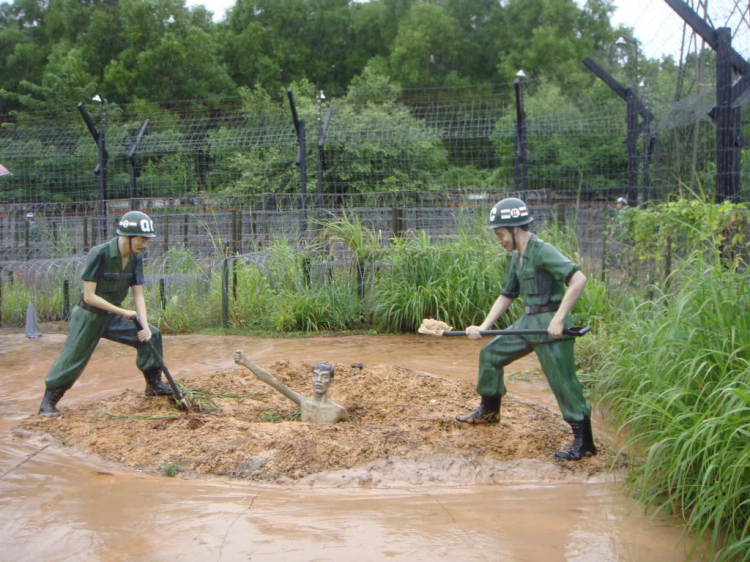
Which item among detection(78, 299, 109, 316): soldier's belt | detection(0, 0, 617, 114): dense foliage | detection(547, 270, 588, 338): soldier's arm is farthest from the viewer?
detection(0, 0, 617, 114): dense foliage

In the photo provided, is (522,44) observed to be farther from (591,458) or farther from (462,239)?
(591,458)

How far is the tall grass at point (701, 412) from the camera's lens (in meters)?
3.49

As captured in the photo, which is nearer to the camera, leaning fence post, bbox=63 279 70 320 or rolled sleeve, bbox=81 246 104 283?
rolled sleeve, bbox=81 246 104 283

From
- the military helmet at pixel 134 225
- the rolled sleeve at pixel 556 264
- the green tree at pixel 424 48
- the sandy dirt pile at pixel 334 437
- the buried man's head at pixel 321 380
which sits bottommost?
the sandy dirt pile at pixel 334 437

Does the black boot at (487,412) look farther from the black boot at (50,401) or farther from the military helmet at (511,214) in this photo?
the black boot at (50,401)

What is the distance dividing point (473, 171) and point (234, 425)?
625 inches

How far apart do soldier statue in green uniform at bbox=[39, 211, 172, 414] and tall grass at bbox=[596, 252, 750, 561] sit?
3.58 m

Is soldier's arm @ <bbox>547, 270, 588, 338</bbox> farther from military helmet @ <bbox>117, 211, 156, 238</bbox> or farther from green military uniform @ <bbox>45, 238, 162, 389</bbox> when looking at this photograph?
green military uniform @ <bbox>45, 238, 162, 389</bbox>

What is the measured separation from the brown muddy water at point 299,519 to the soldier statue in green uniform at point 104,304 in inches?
25.2

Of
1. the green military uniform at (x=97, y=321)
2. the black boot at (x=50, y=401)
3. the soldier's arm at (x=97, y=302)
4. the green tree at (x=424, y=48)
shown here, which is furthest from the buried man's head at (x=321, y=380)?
the green tree at (x=424, y=48)

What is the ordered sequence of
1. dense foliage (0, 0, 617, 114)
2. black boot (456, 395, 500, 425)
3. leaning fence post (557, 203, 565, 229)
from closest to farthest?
1. black boot (456, 395, 500, 425)
2. leaning fence post (557, 203, 565, 229)
3. dense foliage (0, 0, 617, 114)

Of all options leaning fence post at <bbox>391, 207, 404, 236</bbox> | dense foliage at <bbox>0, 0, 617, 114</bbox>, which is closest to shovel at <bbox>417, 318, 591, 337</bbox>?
leaning fence post at <bbox>391, 207, 404, 236</bbox>

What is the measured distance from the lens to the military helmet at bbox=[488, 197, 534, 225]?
4852mm

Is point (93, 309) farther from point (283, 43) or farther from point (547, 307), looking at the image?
point (283, 43)
